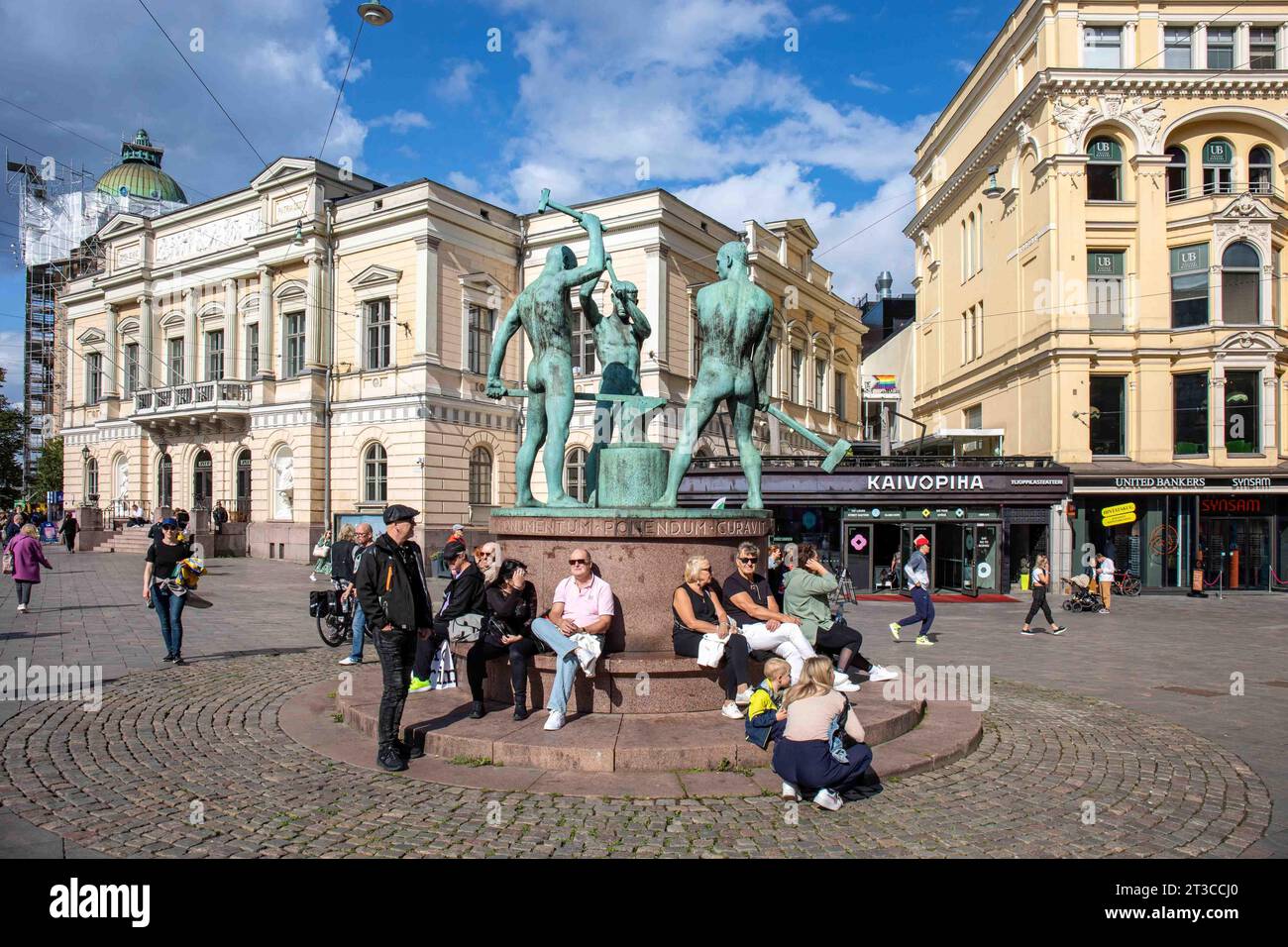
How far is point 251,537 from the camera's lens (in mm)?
33875

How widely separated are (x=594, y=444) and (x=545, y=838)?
512 centimetres

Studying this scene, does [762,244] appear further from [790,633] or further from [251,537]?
[790,633]

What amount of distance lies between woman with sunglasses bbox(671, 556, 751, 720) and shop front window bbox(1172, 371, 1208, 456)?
24.8 m

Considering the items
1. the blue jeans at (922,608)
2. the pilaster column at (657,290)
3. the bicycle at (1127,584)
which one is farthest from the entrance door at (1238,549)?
the pilaster column at (657,290)

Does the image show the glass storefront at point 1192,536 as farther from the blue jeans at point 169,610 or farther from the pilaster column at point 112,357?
the pilaster column at point 112,357

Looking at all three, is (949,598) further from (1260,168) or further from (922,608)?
(1260,168)

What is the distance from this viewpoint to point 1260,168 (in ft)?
88.3

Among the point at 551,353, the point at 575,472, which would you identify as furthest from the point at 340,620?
the point at 575,472

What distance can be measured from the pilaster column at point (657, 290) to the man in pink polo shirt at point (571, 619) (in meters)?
24.7

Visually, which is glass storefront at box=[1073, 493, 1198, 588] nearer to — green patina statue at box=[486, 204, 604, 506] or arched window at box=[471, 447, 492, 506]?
arched window at box=[471, 447, 492, 506]

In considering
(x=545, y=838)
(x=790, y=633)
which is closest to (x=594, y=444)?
(x=790, y=633)

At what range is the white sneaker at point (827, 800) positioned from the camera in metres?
5.53

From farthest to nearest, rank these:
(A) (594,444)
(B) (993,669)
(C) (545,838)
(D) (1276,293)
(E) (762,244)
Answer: (E) (762,244), (D) (1276,293), (B) (993,669), (A) (594,444), (C) (545,838)
